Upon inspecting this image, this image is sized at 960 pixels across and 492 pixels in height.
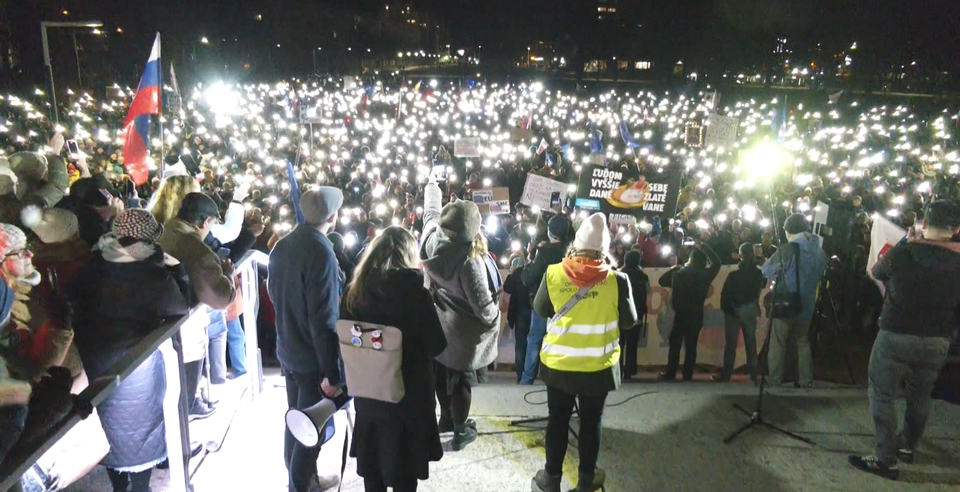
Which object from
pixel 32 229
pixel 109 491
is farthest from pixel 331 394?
pixel 32 229

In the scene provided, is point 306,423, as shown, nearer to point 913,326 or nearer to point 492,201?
point 913,326

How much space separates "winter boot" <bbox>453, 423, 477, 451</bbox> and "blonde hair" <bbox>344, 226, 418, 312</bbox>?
5.89 feet

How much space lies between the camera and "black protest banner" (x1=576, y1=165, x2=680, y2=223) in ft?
26.1

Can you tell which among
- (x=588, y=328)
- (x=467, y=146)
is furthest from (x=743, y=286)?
(x=467, y=146)

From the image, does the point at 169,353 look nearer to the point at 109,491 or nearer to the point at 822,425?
the point at 109,491

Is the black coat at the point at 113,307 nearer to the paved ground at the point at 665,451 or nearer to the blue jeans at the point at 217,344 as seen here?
the paved ground at the point at 665,451

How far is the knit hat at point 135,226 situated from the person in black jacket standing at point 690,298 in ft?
17.6

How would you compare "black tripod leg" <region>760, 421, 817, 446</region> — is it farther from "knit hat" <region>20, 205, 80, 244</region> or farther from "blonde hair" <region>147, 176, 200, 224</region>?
"knit hat" <region>20, 205, 80, 244</region>

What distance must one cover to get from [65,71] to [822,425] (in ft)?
123

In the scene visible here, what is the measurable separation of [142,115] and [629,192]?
19.4 ft

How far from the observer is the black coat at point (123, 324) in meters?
3.05

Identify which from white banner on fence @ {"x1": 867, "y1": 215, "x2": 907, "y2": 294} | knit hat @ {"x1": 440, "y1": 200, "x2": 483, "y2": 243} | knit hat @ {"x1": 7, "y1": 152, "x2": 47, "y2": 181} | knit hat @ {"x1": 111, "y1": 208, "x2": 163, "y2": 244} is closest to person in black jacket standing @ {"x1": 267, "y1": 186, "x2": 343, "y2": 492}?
knit hat @ {"x1": 111, "y1": 208, "x2": 163, "y2": 244}

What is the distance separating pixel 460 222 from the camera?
13.4ft

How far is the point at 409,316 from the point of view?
10.1ft
